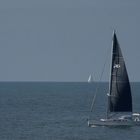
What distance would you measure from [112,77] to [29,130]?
11186 mm

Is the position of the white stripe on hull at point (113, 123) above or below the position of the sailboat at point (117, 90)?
below

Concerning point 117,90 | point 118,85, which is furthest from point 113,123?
point 118,85

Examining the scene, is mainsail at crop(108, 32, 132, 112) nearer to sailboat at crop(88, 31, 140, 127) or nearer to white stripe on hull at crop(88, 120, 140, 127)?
sailboat at crop(88, 31, 140, 127)

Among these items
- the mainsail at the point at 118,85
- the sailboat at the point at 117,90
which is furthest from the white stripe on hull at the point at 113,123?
the mainsail at the point at 118,85

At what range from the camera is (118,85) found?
→ 97312 millimetres

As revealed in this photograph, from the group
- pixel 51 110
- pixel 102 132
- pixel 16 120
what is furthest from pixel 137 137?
pixel 51 110

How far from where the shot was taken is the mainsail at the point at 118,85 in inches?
3794

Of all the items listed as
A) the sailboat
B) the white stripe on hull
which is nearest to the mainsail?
the sailboat

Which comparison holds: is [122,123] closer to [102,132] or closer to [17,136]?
[102,132]

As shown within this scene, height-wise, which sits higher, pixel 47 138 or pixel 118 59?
pixel 118 59

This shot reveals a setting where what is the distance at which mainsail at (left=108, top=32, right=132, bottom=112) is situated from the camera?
316 ft

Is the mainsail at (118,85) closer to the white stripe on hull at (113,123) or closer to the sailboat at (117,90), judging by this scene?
the sailboat at (117,90)

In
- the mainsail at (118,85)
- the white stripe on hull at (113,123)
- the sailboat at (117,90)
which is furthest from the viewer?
the mainsail at (118,85)

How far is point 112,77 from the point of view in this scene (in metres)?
97.0
